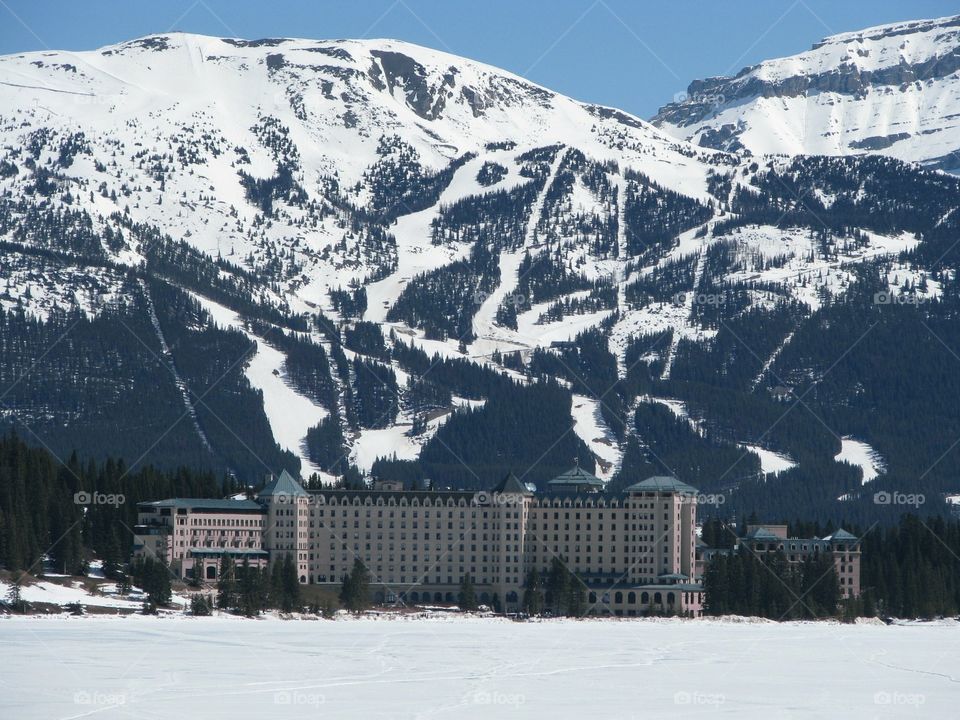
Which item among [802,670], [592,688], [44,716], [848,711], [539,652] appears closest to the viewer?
[44,716]

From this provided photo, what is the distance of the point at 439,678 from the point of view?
15250cm

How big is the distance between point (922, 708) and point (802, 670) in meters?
28.3

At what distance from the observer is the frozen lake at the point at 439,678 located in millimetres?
133625

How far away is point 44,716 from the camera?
411 feet

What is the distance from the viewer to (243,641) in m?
184

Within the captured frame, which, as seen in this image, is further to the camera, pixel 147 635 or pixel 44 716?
pixel 147 635

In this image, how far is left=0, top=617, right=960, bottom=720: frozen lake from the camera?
133625 millimetres

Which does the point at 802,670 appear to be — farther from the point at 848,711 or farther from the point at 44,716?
the point at 44,716

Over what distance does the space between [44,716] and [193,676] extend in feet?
78.5

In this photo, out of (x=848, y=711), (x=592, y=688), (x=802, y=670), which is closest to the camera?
(x=848, y=711)

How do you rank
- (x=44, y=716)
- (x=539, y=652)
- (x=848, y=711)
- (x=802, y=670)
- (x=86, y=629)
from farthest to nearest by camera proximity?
(x=86, y=629), (x=539, y=652), (x=802, y=670), (x=848, y=711), (x=44, y=716)

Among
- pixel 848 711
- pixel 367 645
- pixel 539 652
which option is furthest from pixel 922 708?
pixel 367 645

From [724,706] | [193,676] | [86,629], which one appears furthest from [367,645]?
[724,706]

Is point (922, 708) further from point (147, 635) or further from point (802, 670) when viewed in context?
point (147, 635)
